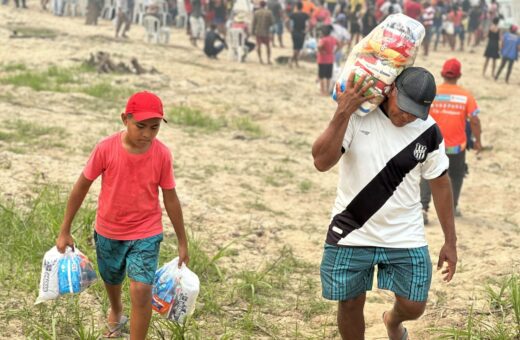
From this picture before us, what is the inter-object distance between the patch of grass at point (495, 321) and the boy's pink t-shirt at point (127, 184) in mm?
1869

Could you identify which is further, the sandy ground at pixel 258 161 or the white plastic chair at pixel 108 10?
the white plastic chair at pixel 108 10

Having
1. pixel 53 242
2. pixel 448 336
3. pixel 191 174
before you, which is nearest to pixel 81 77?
pixel 191 174

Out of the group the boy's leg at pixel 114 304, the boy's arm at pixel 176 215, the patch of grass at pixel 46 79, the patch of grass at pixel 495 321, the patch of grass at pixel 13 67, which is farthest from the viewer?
the patch of grass at pixel 13 67

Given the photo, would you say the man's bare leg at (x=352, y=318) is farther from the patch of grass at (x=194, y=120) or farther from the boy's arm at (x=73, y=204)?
the patch of grass at (x=194, y=120)

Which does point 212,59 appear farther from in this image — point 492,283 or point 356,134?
point 356,134

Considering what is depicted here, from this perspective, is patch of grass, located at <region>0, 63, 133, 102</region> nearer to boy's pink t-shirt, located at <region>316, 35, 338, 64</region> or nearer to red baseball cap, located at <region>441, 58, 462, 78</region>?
boy's pink t-shirt, located at <region>316, 35, 338, 64</region>

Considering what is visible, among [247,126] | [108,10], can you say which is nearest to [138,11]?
[108,10]

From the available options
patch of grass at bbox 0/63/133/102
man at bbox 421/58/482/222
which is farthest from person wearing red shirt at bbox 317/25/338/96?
man at bbox 421/58/482/222

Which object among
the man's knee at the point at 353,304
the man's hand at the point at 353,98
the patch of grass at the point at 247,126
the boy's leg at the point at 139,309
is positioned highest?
the man's hand at the point at 353,98

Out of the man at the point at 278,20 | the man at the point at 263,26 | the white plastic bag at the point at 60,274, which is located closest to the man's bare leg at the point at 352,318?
the white plastic bag at the point at 60,274

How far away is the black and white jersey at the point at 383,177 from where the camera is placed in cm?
391

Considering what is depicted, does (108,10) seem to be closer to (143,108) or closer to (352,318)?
(143,108)

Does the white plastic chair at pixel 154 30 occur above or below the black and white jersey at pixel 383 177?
below

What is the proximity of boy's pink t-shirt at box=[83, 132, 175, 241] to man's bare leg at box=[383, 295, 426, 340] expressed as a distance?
52.3 inches
